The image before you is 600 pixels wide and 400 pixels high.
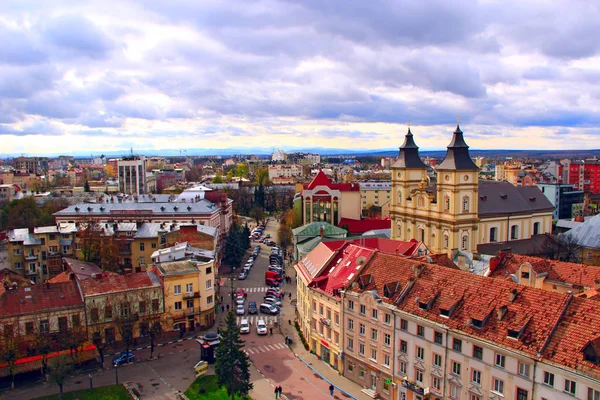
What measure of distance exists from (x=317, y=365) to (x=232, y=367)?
32.1ft

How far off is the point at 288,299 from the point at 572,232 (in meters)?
42.2

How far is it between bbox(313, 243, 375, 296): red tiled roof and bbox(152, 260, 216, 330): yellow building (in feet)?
39.8

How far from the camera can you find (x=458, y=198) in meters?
67.3

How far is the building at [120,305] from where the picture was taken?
143ft

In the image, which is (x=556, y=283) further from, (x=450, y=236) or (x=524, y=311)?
(x=450, y=236)

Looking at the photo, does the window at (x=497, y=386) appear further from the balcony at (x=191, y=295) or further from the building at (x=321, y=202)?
the building at (x=321, y=202)

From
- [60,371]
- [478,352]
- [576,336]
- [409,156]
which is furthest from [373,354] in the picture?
[409,156]

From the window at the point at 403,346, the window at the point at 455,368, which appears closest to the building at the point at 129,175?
the window at the point at 403,346

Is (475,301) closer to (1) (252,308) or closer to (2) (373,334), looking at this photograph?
(2) (373,334)

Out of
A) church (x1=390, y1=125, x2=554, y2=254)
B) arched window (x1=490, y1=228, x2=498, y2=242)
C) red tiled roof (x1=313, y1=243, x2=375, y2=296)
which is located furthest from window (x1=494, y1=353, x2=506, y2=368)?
arched window (x1=490, y1=228, x2=498, y2=242)

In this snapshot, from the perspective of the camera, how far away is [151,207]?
8356 cm

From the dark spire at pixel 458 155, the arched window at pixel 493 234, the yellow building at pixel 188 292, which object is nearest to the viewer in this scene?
the yellow building at pixel 188 292

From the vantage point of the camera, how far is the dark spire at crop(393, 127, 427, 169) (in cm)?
7750

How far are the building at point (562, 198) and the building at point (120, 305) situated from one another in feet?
343
